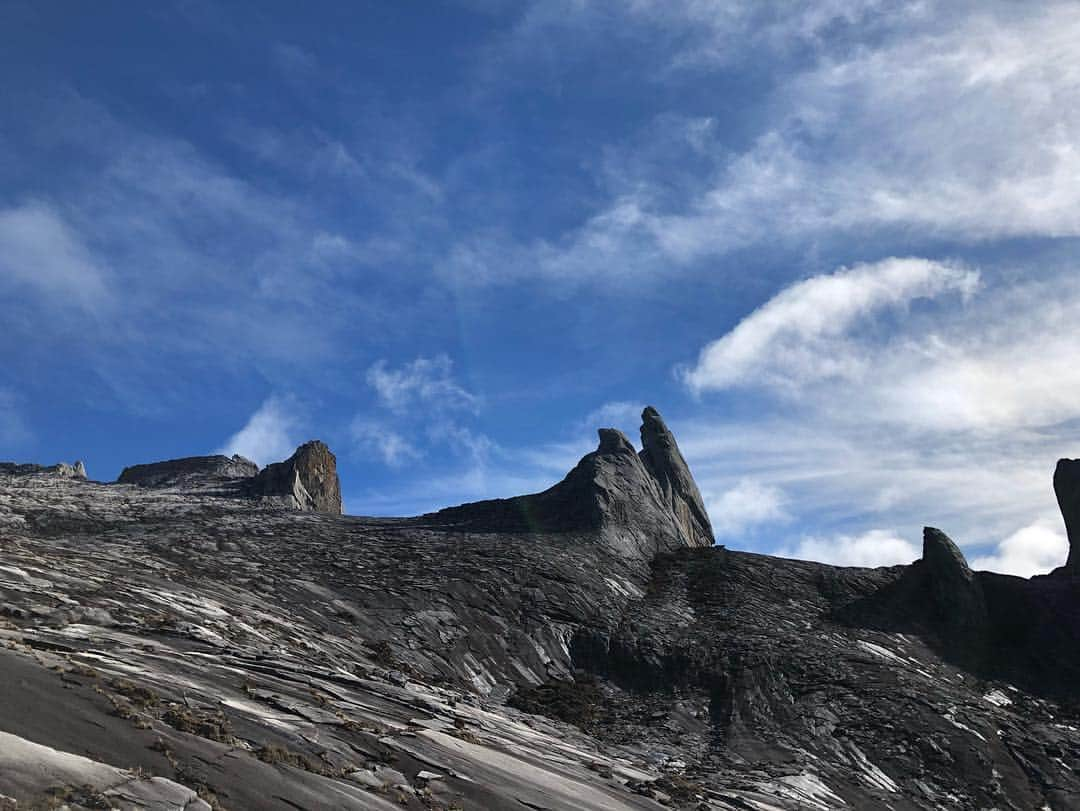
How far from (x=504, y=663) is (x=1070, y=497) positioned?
63.6m

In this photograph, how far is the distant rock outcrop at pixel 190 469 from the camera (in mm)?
93875

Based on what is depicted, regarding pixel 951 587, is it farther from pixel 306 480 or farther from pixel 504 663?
pixel 306 480

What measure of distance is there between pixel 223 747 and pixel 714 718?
28263mm

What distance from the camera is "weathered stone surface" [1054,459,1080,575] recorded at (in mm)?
69312

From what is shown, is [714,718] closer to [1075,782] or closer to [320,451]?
[1075,782]

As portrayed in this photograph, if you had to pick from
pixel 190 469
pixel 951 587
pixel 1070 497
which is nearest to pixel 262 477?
pixel 190 469

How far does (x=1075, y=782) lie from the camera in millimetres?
35781

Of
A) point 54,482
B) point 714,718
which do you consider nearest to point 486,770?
point 714,718

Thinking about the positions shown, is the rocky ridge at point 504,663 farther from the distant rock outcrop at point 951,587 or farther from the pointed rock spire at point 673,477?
the pointed rock spire at point 673,477

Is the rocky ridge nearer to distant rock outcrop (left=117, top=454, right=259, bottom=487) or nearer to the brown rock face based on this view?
the brown rock face

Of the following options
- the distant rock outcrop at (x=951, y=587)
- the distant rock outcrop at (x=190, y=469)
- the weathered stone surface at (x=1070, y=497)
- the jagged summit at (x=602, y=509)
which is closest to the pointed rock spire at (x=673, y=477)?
the jagged summit at (x=602, y=509)

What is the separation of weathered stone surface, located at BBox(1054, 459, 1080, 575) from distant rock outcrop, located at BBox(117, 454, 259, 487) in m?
92.1

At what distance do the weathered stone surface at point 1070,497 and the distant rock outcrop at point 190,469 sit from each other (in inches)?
3628

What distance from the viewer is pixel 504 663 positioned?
128 feet
